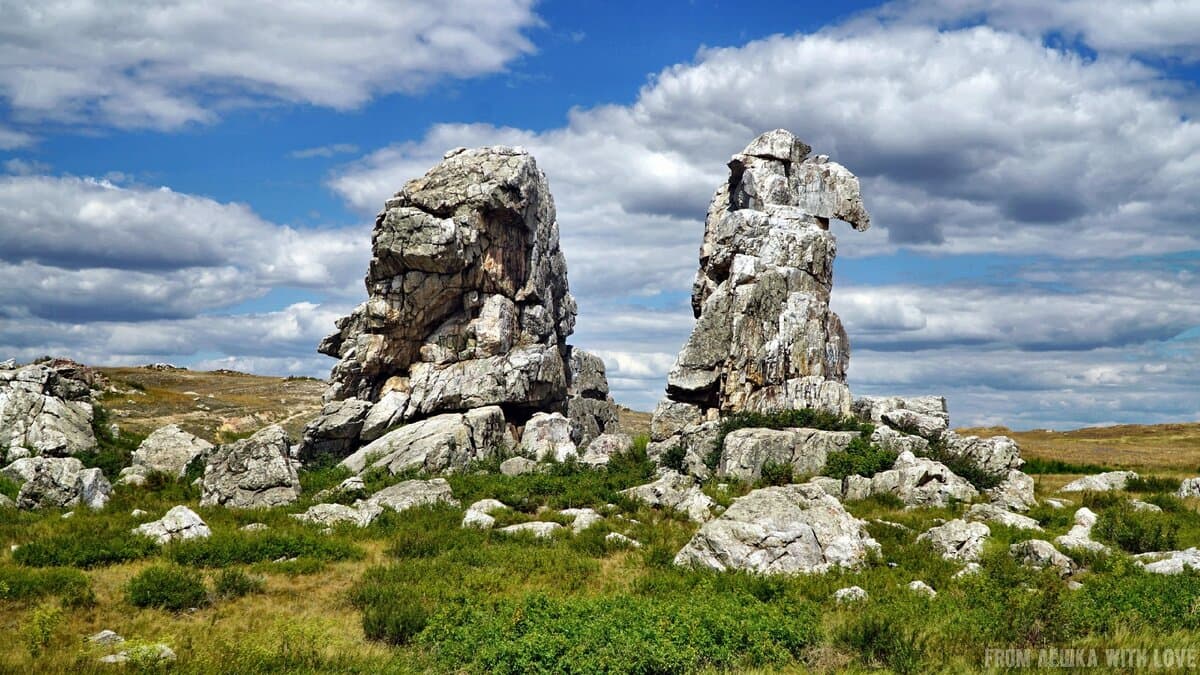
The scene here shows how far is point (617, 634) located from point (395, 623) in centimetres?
440

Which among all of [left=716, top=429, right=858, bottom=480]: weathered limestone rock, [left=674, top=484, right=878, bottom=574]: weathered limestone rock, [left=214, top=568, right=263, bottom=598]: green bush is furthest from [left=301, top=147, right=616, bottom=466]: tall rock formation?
[left=214, top=568, right=263, bottom=598]: green bush

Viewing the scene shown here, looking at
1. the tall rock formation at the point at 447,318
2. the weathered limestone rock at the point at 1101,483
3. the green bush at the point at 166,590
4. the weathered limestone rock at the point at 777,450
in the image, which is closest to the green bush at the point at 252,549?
the green bush at the point at 166,590

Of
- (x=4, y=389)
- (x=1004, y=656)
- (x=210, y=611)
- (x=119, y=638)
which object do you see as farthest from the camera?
(x=4, y=389)

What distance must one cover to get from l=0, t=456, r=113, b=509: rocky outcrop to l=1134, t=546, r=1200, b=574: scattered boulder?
32.0 metres

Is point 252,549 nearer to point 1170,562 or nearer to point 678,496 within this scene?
point 678,496

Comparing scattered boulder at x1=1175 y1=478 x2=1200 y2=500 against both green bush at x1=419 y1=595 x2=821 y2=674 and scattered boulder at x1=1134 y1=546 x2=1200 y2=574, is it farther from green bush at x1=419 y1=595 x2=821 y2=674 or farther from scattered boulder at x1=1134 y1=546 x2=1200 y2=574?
green bush at x1=419 y1=595 x2=821 y2=674

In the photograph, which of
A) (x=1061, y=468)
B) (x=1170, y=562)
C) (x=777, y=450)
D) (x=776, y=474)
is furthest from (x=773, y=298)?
(x=1170, y=562)

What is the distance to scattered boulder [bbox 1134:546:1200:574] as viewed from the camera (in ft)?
59.4

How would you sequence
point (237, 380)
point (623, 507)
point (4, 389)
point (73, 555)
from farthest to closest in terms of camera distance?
point (237, 380) → point (4, 389) → point (623, 507) → point (73, 555)

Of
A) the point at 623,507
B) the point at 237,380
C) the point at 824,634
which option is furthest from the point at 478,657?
the point at 237,380

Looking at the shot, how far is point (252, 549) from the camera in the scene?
2109cm

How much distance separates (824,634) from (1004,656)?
9.26ft

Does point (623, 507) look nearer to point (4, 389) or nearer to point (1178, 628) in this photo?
point (1178, 628)

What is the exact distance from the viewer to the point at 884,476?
30.7m
